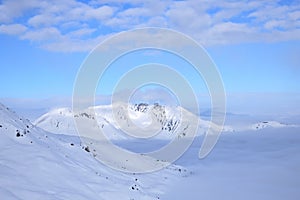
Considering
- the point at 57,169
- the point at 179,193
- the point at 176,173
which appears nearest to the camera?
the point at 57,169

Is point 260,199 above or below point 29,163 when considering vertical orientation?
above

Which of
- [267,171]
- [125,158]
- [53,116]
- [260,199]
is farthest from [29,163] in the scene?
[53,116]

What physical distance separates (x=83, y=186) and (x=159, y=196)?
805 centimetres

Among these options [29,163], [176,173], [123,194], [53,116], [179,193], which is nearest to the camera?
[29,163]

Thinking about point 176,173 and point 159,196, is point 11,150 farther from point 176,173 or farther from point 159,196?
point 176,173

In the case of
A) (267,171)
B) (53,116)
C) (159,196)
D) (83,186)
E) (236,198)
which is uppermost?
(53,116)

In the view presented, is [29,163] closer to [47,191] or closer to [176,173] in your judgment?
[47,191]

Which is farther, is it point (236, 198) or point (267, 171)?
point (267, 171)

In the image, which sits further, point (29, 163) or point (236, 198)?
point (236, 198)

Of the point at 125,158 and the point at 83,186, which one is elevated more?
the point at 125,158

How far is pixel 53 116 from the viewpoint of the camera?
184 meters

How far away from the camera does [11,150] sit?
62.3 ft

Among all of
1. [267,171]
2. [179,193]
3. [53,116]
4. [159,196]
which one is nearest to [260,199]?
[179,193]

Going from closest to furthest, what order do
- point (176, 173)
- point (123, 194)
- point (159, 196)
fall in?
point (123, 194)
point (159, 196)
point (176, 173)
